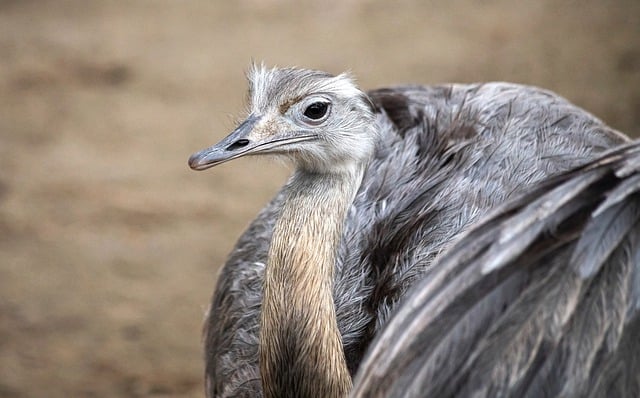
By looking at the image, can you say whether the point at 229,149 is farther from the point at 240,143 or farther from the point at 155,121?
the point at 155,121

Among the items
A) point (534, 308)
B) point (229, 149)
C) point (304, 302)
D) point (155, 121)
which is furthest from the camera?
point (155, 121)

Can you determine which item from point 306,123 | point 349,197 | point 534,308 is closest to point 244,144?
point 306,123

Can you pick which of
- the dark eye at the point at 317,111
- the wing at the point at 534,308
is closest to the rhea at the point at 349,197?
the dark eye at the point at 317,111

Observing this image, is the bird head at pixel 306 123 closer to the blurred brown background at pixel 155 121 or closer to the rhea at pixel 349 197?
the rhea at pixel 349 197

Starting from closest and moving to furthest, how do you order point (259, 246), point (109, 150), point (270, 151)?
point (270, 151) < point (259, 246) < point (109, 150)

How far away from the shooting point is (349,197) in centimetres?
290

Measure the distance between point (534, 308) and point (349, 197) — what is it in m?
0.75

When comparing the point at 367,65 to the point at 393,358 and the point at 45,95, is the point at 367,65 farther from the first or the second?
the point at 393,358

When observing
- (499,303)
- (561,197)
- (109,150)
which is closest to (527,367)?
(499,303)

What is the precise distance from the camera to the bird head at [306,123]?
289 centimetres

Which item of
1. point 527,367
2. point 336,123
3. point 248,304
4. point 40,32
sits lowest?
point 527,367

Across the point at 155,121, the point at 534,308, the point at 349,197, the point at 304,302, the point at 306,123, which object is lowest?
the point at 534,308

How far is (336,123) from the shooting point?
2926 mm

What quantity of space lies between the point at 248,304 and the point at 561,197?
56.3 inches
